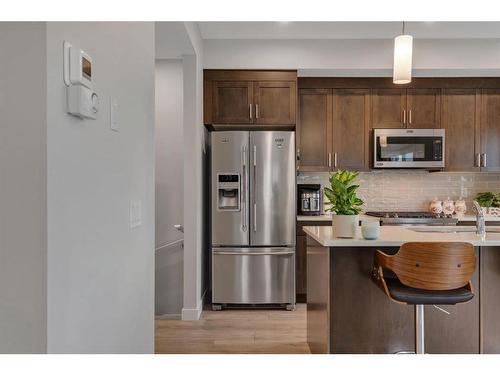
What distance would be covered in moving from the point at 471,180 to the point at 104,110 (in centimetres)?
465

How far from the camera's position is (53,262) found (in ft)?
3.43

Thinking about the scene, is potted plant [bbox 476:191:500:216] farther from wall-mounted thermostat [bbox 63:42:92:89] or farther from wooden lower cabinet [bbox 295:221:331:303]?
wall-mounted thermostat [bbox 63:42:92:89]

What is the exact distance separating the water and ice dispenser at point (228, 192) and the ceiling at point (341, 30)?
138 cm

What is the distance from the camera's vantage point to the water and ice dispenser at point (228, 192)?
13.8 feet

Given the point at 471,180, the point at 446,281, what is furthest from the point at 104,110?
the point at 471,180

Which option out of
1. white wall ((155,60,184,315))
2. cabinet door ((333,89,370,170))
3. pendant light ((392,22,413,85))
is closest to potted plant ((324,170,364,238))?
pendant light ((392,22,413,85))

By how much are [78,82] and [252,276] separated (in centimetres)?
330

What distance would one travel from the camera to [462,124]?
15.1 ft

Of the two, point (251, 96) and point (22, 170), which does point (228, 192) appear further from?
point (22, 170)

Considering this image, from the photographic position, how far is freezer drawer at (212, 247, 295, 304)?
13.8 ft

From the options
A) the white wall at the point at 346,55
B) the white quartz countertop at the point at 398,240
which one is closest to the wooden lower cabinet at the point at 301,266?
the white wall at the point at 346,55

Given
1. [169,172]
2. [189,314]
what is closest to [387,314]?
[189,314]
